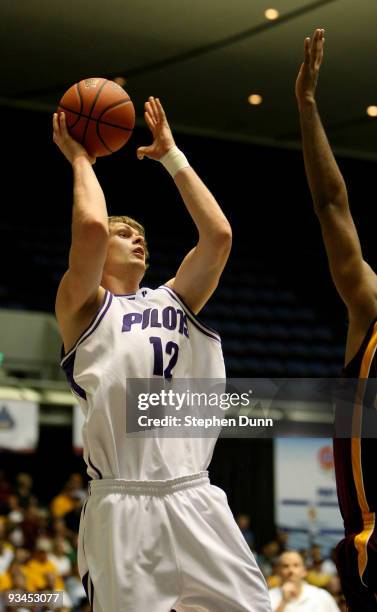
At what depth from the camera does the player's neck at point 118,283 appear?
3504mm

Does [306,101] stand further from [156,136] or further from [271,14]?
[271,14]

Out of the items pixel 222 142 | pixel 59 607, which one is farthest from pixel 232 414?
pixel 222 142

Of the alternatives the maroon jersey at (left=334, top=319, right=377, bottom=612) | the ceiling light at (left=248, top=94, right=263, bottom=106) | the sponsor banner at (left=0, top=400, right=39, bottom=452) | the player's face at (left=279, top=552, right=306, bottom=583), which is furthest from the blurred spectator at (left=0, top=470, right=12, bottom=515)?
A: the maroon jersey at (left=334, top=319, right=377, bottom=612)

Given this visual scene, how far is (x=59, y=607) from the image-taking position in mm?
8469

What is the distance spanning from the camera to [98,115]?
3.56 metres

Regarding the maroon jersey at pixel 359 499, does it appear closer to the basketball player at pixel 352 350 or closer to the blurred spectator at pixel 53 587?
the basketball player at pixel 352 350

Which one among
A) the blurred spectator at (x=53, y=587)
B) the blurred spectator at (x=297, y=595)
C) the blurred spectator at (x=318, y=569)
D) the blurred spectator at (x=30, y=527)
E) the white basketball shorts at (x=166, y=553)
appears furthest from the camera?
the blurred spectator at (x=30, y=527)

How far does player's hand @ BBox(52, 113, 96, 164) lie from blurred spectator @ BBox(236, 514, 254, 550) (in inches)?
326

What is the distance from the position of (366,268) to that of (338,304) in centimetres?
1179

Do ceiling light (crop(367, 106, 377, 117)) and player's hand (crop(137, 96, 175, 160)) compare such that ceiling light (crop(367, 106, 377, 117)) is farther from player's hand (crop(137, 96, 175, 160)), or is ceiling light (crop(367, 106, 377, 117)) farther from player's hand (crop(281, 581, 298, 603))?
player's hand (crop(137, 96, 175, 160))

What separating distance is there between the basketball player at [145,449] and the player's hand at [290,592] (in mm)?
4312

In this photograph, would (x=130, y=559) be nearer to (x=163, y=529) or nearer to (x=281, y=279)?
(x=163, y=529)

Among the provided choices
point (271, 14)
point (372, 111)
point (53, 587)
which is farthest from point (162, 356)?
point (372, 111)

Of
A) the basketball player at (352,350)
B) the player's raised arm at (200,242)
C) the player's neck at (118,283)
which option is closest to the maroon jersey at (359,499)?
the basketball player at (352,350)
